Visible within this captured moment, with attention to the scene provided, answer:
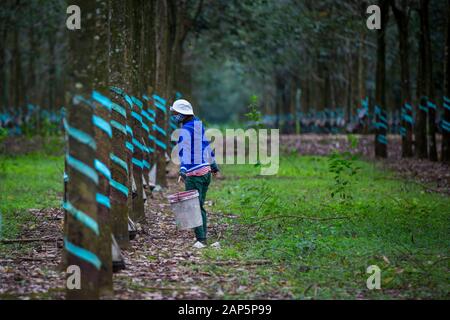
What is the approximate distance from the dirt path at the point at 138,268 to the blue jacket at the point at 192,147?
1.24 meters

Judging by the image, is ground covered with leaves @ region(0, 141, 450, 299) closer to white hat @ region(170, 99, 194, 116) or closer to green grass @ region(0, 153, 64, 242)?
green grass @ region(0, 153, 64, 242)

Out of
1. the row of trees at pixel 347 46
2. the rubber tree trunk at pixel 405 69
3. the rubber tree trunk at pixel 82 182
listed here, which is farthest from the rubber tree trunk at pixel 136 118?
the rubber tree trunk at pixel 405 69

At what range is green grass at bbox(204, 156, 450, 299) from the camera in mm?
9453

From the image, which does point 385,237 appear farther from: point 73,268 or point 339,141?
point 339,141

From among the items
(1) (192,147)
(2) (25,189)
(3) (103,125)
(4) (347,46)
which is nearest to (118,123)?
(1) (192,147)

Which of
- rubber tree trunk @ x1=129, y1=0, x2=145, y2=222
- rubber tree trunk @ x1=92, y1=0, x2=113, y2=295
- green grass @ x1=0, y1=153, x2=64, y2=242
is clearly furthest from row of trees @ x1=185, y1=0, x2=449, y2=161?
rubber tree trunk @ x1=92, y1=0, x2=113, y2=295

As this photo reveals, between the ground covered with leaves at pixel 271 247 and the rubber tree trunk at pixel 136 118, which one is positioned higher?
the rubber tree trunk at pixel 136 118

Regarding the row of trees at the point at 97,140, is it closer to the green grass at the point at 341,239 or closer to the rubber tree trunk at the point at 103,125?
the rubber tree trunk at the point at 103,125

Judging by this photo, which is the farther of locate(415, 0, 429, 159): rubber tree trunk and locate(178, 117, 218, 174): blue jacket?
locate(415, 0, 429, 159): rubber tree trunk

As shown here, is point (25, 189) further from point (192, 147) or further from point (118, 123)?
point (118, 123)

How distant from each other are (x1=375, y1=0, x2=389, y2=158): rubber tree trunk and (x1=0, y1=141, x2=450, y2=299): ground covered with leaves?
8.70 metres

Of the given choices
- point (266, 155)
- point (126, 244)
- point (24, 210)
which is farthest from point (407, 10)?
point (126, 244)

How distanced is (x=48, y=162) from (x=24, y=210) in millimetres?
13227

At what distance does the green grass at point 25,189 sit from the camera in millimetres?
15084
